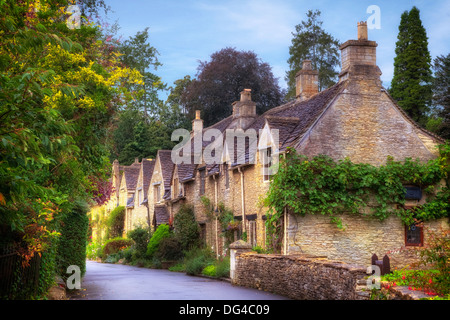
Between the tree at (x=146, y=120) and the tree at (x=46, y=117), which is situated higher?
the tree at (x=146, y=120)

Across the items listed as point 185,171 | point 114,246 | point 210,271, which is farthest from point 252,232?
point 114,246

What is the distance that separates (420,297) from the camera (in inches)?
352

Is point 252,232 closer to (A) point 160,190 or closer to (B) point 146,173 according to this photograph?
(A) point 160,190

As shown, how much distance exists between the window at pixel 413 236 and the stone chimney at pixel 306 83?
33.6 feet

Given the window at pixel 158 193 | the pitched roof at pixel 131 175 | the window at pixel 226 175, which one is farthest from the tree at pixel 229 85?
the window at pixel 226 175

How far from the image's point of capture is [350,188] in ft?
75.6

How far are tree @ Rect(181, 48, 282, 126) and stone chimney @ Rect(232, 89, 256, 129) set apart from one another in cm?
1482

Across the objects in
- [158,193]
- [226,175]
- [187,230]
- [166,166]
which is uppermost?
[166,166]

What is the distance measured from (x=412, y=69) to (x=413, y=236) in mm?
Result: 23794

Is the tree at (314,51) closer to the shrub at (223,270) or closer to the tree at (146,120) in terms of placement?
the tree at (146,120)

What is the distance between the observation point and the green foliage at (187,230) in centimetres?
3506

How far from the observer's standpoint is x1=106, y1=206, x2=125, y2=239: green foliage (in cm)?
5588

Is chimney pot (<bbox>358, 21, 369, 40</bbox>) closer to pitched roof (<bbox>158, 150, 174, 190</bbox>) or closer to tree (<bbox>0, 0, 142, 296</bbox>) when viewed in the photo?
tree (<bbox>0, 0, 142, 296</bbox>)

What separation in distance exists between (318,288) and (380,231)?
9.95 m
